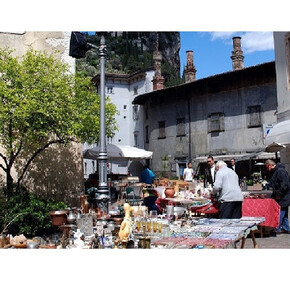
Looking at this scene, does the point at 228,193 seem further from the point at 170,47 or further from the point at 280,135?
the point at 170,47

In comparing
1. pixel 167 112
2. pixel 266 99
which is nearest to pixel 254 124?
pixel 266 99

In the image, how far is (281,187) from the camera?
8.14m

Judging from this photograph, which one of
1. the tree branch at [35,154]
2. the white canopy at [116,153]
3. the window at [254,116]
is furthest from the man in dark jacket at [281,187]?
the window at [254,116]

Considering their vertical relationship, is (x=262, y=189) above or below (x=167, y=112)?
below

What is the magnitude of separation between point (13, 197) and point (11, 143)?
1180 millimetres

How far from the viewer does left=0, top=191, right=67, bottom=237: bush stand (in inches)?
325

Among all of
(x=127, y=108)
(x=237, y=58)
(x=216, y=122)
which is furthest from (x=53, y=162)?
(x=127, y=108)

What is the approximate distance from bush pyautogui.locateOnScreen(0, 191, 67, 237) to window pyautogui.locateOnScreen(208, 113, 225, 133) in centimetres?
1708

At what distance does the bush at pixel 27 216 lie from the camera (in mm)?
8266

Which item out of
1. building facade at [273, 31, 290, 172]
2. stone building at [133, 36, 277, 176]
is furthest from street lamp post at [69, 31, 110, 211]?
stone building at [133, 36, 277, 176]

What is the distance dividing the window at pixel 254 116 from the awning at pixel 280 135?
13.4 meters

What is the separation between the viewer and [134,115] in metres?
33.8
